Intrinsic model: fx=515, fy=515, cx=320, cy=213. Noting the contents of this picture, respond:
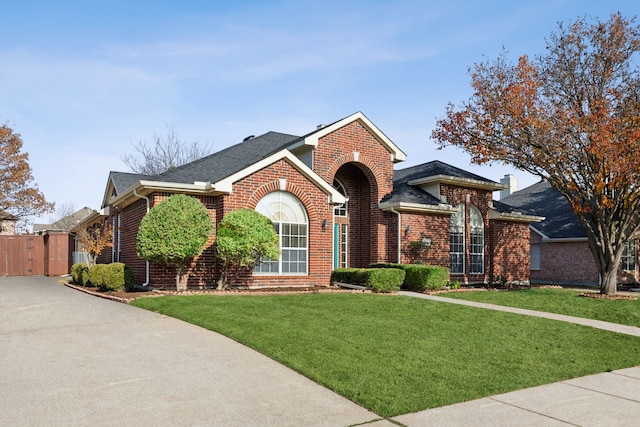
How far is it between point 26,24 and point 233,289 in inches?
333

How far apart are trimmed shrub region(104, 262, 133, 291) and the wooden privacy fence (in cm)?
1490

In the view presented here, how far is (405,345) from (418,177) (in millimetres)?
14530

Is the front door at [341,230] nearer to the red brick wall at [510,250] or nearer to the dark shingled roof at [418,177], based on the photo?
the dark shingled roof at [418,177]

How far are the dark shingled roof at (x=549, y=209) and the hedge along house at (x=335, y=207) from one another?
13.3ft

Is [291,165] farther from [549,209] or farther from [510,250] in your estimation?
[549,209]

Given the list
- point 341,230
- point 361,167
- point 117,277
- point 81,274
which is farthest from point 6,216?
point 361,167

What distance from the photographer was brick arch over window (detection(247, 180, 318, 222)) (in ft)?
52.0

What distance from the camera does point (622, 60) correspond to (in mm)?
15797

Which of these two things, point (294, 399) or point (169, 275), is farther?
point (169, 275)

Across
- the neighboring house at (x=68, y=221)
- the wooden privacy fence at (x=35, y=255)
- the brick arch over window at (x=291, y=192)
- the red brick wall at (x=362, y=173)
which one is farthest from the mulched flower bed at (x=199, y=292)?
the neighboring house at (x=68, y=221)

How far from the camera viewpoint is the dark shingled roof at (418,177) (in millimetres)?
19797

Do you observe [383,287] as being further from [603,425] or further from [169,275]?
[603,425]

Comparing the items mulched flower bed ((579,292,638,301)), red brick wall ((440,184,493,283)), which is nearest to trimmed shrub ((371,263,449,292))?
red brick wall ((440,184,493,283))

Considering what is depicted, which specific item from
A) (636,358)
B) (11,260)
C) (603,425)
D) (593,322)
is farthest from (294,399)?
(11,260)
